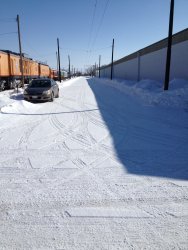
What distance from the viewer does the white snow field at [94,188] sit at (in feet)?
10.3

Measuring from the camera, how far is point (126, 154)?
245 inches

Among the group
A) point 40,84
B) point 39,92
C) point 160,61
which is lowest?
point 39,92

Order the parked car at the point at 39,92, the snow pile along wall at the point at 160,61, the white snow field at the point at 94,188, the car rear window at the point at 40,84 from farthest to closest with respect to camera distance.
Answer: the snow pile along wall at the point at 160,61 → the car rear window at the point at 40,84 → the parked car at the point at 39,92 → the white snow field at the point at 94,188

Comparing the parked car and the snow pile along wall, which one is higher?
the snow pile along wall

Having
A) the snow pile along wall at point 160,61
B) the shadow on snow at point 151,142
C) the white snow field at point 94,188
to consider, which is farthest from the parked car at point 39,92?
the snow pile along wall at point 160,61

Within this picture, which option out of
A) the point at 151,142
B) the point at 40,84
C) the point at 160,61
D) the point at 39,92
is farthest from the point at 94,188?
the point at 160,61

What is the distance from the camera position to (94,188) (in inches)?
174

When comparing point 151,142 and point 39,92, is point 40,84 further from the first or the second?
point 151,142

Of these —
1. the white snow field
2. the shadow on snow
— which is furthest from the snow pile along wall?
the white snow field

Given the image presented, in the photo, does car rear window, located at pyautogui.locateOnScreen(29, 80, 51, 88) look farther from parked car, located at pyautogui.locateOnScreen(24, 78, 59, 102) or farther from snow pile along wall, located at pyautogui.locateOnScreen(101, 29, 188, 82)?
snow pile along wall, located at pyautogui.locateOnScreen(101, 29, 188, 82)

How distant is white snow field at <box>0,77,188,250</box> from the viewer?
3145 millimetres

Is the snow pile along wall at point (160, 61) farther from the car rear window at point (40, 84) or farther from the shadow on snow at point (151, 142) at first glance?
the car rear window at point (40, 84)

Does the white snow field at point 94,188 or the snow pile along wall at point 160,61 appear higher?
the snow pile along wall at point 160,61

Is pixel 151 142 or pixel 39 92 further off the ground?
pixel 39 92
